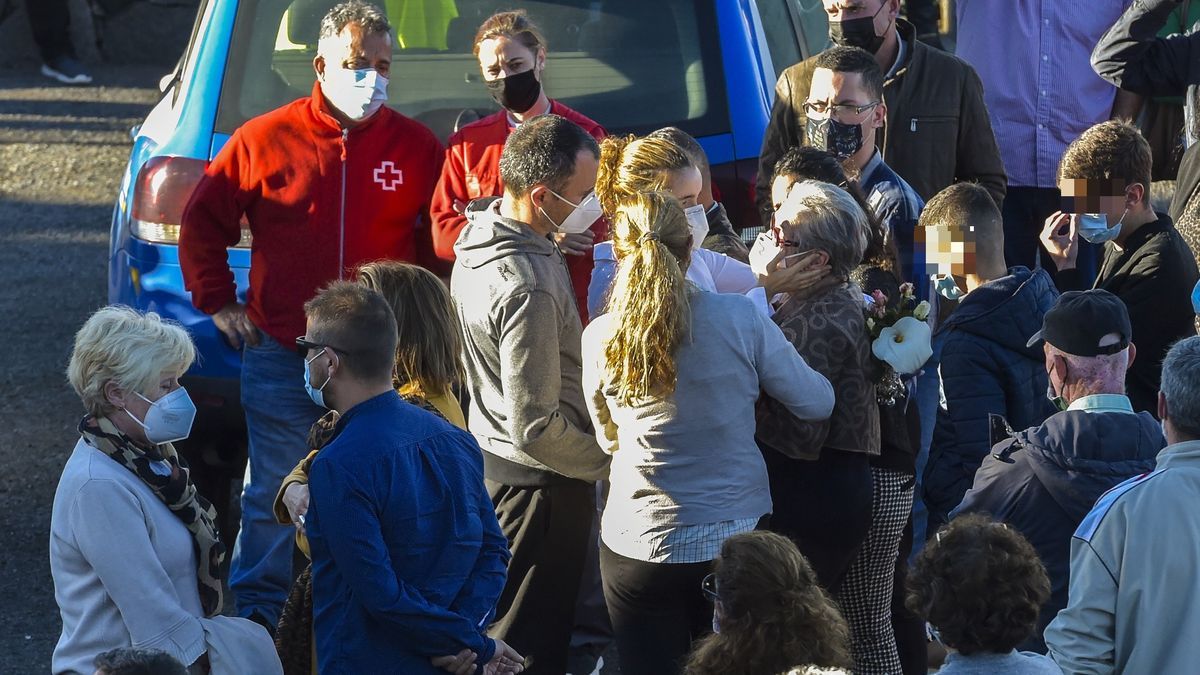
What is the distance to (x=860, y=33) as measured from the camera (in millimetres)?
5359

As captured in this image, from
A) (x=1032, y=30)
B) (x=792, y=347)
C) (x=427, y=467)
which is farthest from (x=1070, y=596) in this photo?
(x=1032, y=30)

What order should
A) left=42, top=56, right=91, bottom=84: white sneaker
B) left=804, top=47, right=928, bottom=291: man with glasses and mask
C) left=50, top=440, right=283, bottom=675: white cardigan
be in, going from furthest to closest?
left=42, top=56, right=91, bottom=84: white sneaker < left=804, top=47, right=928, bottom=291: man with glasses and mask < left=50, top=440, right=283, bottom=675: white cardigan

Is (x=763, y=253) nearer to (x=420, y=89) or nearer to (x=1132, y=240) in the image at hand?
(x=1132, y=240)

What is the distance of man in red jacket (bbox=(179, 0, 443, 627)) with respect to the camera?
15.2 ft

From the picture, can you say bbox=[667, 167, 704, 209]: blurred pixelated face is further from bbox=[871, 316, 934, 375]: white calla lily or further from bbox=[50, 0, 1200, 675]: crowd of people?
bbox=[871, 316, 934, 375]: white calla lily

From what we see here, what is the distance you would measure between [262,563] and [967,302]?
2.19 metres

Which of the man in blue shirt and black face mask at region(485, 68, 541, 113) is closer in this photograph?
A: the man in blue shirt

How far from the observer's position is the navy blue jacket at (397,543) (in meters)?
3.13

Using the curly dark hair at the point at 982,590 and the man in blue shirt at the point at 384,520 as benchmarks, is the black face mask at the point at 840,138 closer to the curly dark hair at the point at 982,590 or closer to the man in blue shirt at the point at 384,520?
the man in blue shirt at the point at 384,520

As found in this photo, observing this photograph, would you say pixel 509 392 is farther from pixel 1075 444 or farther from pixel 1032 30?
pixel 1032 30

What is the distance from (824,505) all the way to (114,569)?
1.61 meters

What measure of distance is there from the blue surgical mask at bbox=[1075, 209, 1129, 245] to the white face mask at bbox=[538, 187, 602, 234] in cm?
154

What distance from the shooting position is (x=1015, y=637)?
9.21ft

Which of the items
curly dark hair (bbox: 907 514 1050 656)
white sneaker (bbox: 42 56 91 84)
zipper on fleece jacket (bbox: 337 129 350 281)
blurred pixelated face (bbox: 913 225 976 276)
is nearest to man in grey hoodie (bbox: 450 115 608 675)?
zipper on fleece jacket (bbox: 337 129 350 281)
